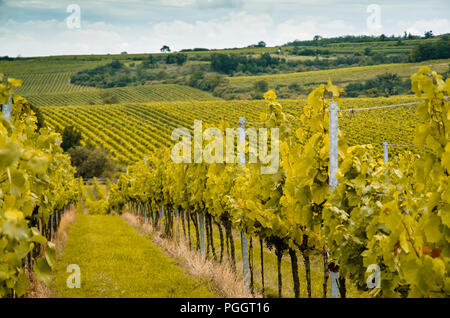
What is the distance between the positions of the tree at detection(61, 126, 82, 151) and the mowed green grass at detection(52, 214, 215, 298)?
45645mm

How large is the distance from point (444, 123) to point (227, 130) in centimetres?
557

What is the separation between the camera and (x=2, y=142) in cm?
324

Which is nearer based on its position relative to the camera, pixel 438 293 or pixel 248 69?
pixel 438 293

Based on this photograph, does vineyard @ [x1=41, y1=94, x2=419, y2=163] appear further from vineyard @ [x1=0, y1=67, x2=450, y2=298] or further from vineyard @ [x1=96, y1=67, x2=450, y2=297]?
vineyard @ [x1=96, y1=67, x2=450, y2=297]

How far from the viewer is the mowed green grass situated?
23.7 feet

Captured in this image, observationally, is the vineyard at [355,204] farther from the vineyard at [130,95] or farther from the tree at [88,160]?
the vineyard at [130,95]

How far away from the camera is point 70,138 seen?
56.5m

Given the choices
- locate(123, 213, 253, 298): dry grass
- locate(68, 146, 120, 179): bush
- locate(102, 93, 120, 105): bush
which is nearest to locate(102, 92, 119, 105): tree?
locate(102, 93, 120, 105): bush

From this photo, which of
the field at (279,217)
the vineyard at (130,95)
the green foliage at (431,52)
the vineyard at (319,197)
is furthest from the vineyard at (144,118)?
the vineyard at (319,197)

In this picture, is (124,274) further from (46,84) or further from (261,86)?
(46,84)

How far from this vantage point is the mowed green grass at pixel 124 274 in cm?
723

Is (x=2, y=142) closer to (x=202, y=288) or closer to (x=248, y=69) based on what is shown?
(x=202, y=288)

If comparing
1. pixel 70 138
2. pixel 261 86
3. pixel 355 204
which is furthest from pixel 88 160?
pixel 261 86
